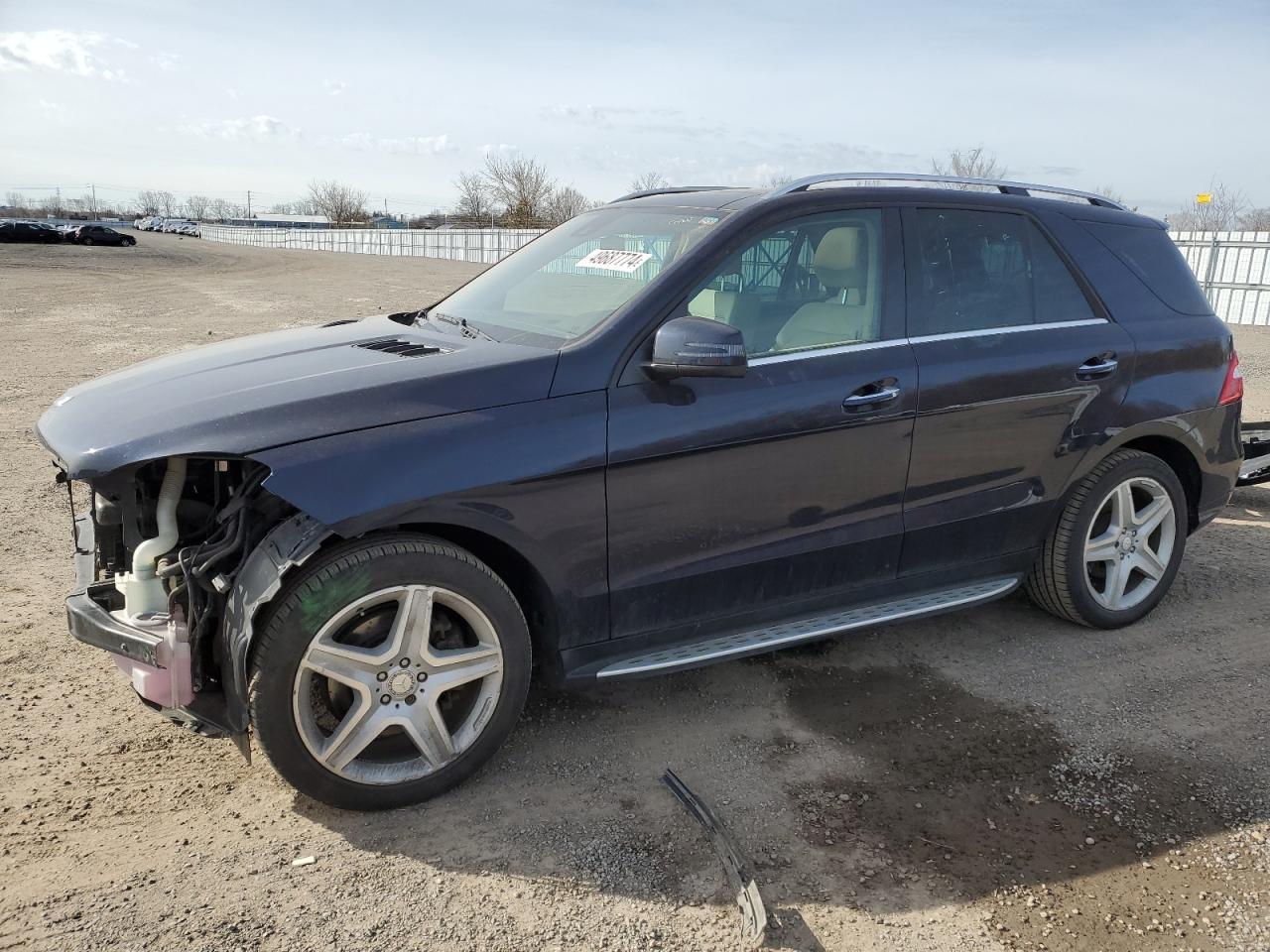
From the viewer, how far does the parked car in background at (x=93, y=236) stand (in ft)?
155

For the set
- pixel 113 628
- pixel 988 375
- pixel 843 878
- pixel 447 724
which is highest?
pixel 988 375

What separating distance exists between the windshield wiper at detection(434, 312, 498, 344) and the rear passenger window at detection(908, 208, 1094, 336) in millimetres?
1627

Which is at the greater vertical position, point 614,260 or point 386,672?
point 614,260

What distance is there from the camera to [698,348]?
10.1ft

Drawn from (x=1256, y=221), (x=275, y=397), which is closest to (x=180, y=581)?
(x=275, y=397)

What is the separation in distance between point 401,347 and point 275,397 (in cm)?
64

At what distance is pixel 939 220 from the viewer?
3922 millimetres

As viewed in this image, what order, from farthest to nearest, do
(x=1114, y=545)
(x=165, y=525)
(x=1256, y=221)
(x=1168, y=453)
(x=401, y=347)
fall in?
(x=1256, y=221)
(x=1168, y=453)
(x=1114, y=545)
(x=401, y=347)
(x=165, y=525)

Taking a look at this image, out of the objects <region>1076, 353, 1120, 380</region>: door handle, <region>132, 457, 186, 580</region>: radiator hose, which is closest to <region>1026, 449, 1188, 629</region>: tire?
<region>1076, 353, 1120, 380</region>: door handle

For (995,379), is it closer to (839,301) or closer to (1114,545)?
(839,301)

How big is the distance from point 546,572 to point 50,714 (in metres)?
1.96

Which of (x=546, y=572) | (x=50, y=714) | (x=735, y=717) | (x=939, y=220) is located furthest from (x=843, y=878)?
(x=50, y=714)

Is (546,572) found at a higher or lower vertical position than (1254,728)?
higher

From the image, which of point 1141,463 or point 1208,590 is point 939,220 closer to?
point 1141,463
